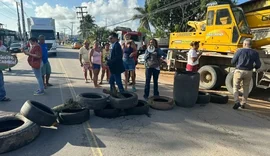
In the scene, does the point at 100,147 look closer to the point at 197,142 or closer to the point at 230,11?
the point at 197,142

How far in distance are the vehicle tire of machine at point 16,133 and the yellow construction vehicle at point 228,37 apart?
6309 mm

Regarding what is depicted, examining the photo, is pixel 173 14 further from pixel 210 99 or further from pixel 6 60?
pixel 6 60

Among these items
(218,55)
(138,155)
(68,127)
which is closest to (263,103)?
(218,55)

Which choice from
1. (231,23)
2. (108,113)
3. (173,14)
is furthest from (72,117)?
(173,14)

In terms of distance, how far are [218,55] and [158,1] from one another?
20608mm

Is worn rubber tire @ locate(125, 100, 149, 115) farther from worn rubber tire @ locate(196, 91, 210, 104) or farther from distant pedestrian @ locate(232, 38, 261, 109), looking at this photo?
distant pedestrian @ locate(232, 38, 261, 109)

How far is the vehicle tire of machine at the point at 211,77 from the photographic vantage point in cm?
781

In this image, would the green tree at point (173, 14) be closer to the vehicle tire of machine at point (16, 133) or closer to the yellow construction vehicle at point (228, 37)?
the yellow construction vehicle at point (228, 37)

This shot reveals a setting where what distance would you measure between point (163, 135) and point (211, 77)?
16.7ft

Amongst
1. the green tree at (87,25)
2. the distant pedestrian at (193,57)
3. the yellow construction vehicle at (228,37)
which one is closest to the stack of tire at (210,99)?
the distant pedestrian at (193,57)

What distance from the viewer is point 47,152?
10.1ft

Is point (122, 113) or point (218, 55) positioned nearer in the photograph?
point (122, 113)

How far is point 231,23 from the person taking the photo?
7.44 meters

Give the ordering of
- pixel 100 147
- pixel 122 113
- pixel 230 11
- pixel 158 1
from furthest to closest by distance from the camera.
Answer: pixel 158 1 < pixel 230 11 < pixel 122 113 < pixel 100 147
